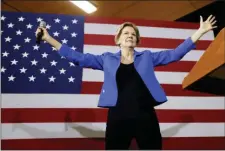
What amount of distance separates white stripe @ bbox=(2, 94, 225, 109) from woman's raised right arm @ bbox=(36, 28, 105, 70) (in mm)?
549

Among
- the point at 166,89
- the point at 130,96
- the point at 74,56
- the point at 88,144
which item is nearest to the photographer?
the point at 130,96

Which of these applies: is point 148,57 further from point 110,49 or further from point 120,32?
point 110,49

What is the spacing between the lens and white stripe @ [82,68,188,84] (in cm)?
184

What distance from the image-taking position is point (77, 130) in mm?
1707

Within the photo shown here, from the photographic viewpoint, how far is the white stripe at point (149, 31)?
6.44ft

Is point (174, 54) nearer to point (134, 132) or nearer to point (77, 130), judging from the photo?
point (134, 132)

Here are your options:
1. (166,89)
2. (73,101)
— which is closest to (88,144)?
(73,101)

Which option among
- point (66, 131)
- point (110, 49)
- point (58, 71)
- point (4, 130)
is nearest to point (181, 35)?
point (110, 49)

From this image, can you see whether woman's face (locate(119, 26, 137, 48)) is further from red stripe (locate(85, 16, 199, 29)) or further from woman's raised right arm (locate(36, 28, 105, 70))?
red stripe (locate(85, 16, 199, 29))

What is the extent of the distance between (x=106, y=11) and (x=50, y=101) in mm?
1410

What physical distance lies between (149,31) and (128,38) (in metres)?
0.79

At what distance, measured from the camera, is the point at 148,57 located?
1.25 meters

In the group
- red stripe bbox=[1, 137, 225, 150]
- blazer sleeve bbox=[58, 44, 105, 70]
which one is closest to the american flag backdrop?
red stripe bbox=[1, 137, 225, 150]

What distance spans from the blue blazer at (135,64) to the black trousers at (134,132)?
0.23 ft
